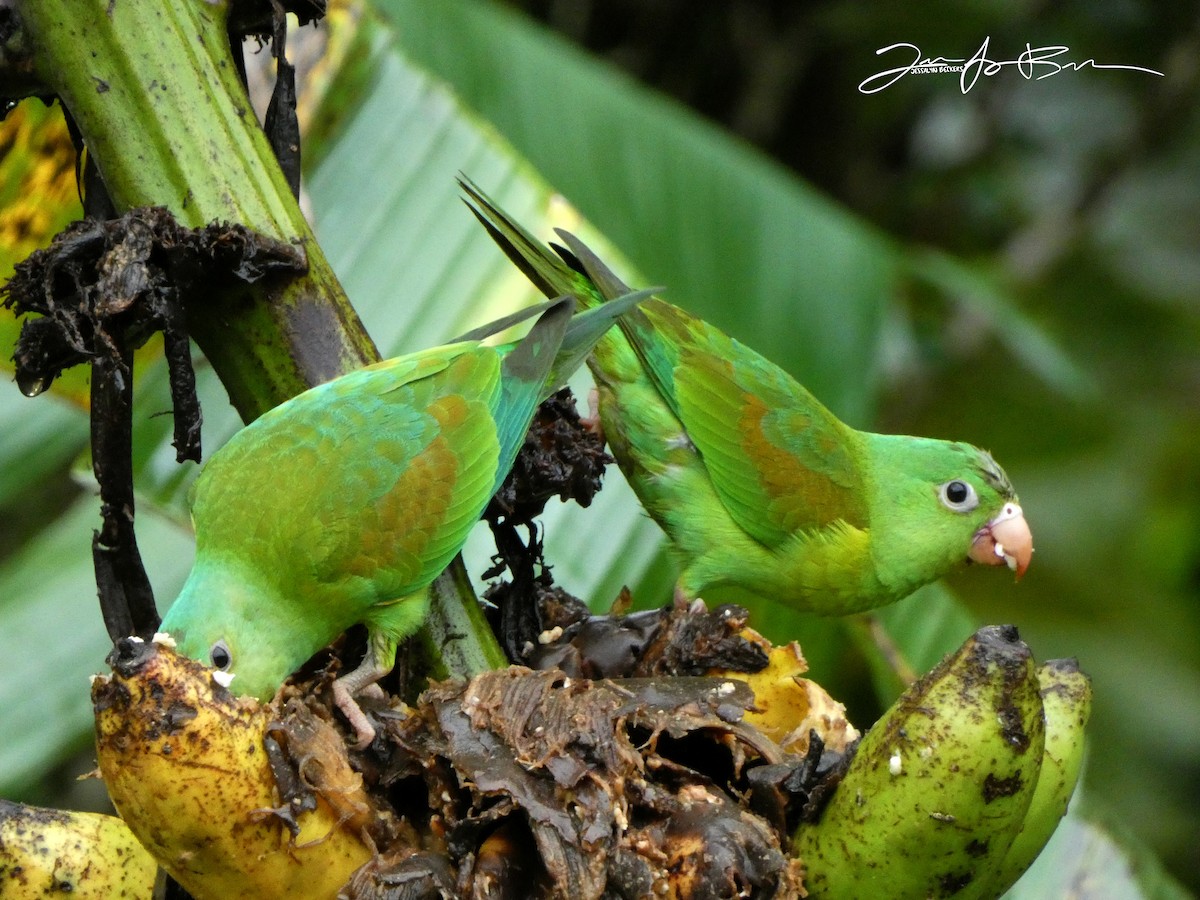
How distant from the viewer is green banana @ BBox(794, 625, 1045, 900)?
125 centimetres

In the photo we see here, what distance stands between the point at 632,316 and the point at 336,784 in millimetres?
1872

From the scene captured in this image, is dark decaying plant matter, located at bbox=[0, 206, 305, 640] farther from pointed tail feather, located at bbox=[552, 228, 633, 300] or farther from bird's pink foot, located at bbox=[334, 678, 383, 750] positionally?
pointed tail feather, located at bbox=[552, 228, 633, 300]

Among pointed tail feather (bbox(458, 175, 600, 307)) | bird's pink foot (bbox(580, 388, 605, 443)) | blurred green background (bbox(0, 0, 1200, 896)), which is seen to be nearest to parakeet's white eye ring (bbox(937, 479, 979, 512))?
blurred green background (bbox(0, 0, 1200, 896))

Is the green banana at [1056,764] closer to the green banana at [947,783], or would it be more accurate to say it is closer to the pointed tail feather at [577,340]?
the green banana at [947,783]

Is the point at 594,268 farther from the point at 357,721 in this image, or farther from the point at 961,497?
the point at 357,721

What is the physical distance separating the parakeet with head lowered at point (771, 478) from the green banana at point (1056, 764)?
57.1 inches

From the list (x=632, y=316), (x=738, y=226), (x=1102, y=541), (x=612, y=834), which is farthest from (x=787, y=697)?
(x=1102, y=541)

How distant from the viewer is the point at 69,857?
4.48ft

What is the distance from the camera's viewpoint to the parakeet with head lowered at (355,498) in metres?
1.72

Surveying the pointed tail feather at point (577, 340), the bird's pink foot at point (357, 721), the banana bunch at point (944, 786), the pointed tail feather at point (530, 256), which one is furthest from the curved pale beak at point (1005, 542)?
the bird's pink foot at point (357, 721)

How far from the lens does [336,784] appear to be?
4.14 feet

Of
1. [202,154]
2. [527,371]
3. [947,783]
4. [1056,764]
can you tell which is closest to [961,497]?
[527,371]

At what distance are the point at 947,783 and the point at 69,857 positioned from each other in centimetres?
94

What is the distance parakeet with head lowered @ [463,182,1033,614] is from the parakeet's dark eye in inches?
57.6
